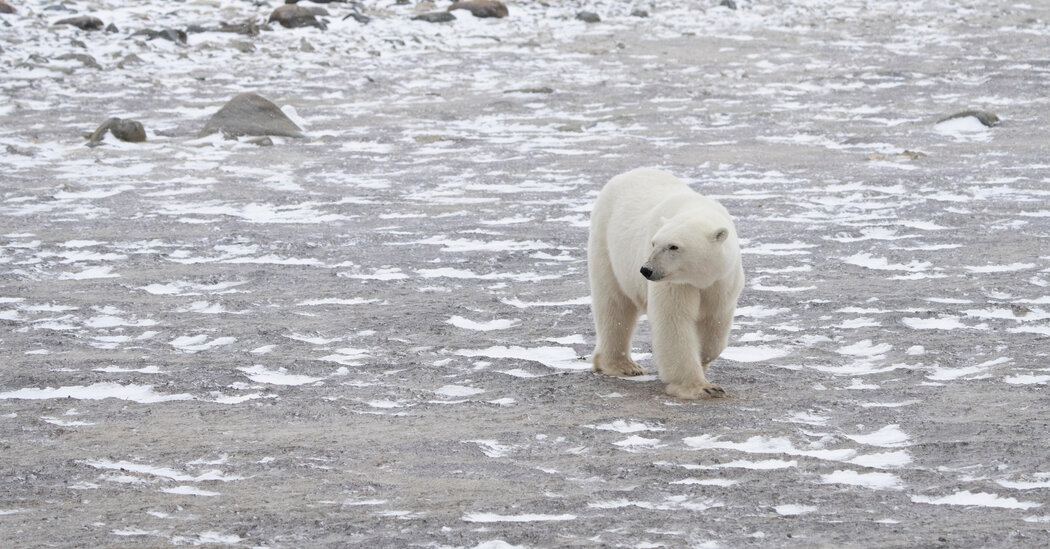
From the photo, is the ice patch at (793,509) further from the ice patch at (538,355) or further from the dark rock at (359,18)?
the dark rock at (359,18)

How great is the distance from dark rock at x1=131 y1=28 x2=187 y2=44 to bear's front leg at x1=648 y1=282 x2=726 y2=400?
14.1 meters

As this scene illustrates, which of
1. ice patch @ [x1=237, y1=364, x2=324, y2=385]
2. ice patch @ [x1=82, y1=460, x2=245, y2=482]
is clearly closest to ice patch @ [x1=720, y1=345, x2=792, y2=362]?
ice patch @ [x1=237, y1=364, x2=324, y2=385]

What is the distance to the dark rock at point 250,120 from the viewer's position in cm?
1244

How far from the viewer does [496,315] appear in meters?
6.64

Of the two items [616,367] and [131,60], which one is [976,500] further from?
[131,60]

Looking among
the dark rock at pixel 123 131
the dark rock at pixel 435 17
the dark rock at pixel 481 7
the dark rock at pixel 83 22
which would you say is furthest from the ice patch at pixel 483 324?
the dark rock at pixel 481 7

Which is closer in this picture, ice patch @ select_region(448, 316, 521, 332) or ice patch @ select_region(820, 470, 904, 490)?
ice patch @ select_region(820, 470, 904, 490)

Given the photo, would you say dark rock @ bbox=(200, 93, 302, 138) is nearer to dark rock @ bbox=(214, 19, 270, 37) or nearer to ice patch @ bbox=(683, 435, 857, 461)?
dark rock @ bbox=(214, 19, 270, 37)

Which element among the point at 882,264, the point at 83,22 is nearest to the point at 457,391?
the point at 882,264

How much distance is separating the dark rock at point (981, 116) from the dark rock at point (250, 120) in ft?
21.5

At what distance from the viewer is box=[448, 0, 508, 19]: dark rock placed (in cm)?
2084

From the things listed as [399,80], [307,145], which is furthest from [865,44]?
[307,145]

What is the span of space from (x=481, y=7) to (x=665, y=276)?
54.7 feet

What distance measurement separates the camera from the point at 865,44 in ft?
60.2
